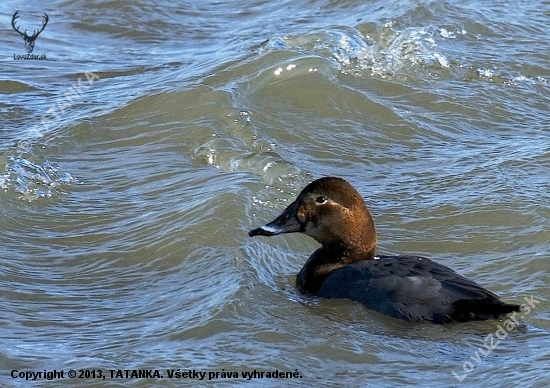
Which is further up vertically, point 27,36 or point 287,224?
point 27,36

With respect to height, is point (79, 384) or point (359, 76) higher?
point (359, 76)

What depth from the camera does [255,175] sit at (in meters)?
7.94

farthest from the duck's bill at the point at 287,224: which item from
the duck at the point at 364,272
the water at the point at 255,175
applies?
the water at the point at 255,175

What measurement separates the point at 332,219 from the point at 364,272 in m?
0.53

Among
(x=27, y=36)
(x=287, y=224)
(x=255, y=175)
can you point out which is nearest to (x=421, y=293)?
(x=287, y=224)

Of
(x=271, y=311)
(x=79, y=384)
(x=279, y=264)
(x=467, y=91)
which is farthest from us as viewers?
(x=467, y=91)

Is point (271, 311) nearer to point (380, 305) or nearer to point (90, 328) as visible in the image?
point (380, 305)

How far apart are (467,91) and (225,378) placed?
5588 mm

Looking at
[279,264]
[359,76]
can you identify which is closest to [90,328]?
[279,264]

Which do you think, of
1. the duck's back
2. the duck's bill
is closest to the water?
the duck's back

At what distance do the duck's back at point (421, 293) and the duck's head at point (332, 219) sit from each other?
449 millimetres

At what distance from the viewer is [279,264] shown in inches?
267

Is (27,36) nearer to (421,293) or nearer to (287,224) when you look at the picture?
(287,224)

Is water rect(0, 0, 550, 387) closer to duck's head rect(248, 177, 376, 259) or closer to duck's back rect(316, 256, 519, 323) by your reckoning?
duck's back rect(316, 256, 519, 323)
